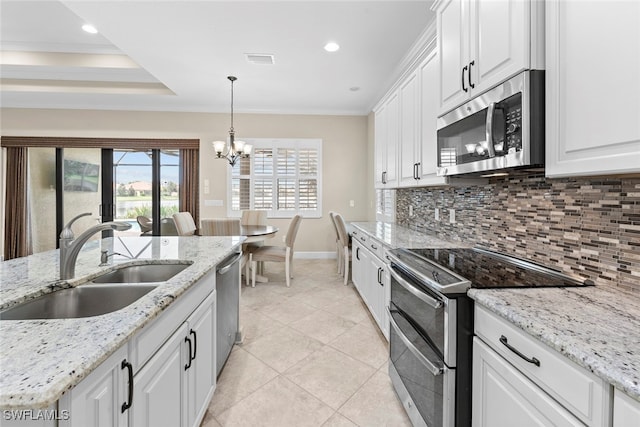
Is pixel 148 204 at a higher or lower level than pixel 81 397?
higher

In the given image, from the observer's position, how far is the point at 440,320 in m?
1.24

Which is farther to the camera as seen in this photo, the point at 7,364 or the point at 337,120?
the point at 337,120

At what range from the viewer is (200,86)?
4285 mm

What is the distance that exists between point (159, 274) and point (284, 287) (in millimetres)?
2392

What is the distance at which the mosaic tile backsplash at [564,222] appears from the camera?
3.66 ft

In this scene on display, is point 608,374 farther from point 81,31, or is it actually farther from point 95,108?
point 95,108

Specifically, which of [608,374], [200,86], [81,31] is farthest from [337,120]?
[608,374]

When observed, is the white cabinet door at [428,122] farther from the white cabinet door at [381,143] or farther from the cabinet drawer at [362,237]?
the white cabinet door at [381,143]

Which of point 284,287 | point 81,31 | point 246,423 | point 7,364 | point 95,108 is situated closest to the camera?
point 7,364

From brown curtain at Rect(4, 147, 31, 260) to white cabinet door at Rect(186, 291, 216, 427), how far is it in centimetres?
589

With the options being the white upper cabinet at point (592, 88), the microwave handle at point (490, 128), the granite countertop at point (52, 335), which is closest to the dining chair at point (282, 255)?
the granite countertop at point (52, 335)

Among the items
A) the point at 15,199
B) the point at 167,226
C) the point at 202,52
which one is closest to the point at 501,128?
the point at 202,52

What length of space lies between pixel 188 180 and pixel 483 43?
505 cm

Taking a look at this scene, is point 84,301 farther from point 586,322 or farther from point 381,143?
point 381,143
